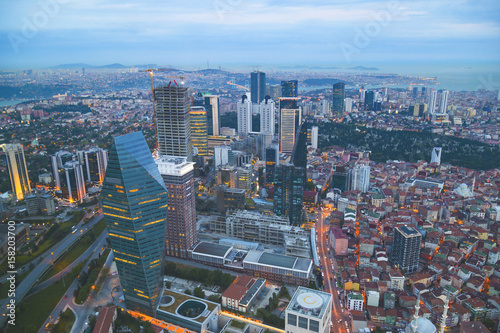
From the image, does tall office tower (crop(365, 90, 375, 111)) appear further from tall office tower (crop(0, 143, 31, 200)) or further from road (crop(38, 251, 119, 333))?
road (crop(38, 251, 119, 333))

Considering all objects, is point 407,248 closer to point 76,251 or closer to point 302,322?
point 302,322

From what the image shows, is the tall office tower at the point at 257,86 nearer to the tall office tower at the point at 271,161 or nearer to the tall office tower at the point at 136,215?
the tall office tower at the point at 271,161

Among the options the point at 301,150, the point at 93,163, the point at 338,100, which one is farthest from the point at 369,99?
the point at 93,163

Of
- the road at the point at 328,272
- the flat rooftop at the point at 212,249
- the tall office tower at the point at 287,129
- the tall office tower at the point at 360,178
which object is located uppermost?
the tall office tower at the point at 287,129

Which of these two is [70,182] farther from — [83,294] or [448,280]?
[448,280]

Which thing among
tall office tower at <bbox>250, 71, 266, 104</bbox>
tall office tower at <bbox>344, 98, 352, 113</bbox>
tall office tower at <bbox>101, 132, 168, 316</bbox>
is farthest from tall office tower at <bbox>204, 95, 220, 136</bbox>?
tall office tower at <bbox>101, 132, 168, 316</bbox>

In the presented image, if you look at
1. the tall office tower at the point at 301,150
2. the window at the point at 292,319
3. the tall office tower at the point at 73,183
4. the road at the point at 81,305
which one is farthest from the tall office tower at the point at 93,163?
the window at the point at 292,319
